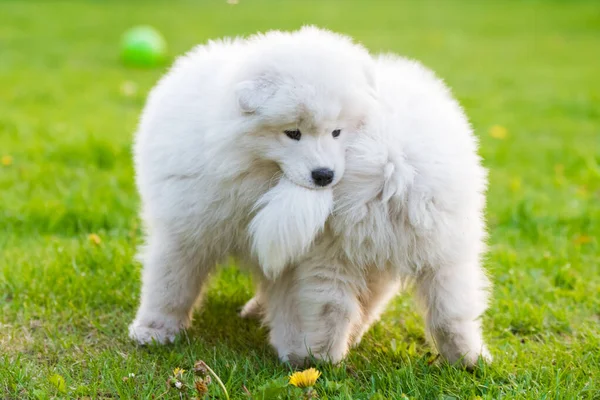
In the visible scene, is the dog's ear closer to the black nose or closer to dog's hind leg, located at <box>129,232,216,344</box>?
the black nose

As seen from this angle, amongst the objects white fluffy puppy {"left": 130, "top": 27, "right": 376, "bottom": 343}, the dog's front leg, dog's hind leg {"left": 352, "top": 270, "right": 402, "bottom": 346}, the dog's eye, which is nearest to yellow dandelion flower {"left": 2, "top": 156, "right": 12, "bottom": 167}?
white fluffy puppy {"left": 130, "top": 27, "right": 376, "bottom": 343}

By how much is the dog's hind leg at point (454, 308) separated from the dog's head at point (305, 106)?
0.58 meters

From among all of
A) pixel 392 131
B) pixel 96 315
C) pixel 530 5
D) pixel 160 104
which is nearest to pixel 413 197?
pixel 392 131

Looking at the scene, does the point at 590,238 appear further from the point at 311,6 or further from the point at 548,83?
the point at 311,6

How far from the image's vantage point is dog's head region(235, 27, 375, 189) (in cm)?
259

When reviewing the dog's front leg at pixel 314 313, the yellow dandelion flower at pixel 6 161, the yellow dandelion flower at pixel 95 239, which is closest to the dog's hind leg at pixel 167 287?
the dog's front leg at pixel 314 313

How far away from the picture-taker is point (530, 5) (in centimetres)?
1700

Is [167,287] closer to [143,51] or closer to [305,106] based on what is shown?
[305,106]

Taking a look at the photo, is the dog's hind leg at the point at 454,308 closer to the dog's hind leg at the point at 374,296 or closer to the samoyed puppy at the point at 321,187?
the samoyed puppy at the point at 321,187

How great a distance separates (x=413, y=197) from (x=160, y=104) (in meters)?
1.17

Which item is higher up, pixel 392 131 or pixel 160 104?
pixel 392 131

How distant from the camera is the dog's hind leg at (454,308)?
2855mm

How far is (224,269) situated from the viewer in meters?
3.83

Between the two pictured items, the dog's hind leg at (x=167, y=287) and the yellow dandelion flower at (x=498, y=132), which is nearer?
the dog's hind leg at (x=167, y=287)
